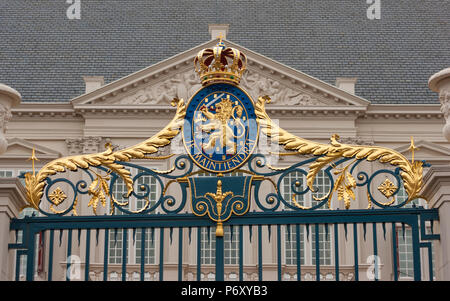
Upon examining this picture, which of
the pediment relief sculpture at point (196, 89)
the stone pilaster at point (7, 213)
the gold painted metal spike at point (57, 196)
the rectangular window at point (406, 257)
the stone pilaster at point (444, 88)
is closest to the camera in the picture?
the stone pilaster at point (7, 213)

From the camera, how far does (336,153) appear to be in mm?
10188

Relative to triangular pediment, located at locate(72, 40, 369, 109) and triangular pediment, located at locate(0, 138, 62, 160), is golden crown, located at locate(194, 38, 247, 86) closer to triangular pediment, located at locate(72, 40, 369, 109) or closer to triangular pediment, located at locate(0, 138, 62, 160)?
triangular pediment, located at locate(72, 40, 369, 109)

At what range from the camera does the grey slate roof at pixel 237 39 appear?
34.0m

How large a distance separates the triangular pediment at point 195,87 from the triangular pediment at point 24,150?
5.78ft

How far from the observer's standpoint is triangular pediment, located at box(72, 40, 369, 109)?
31453 mm

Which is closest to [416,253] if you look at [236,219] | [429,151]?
[236,219]

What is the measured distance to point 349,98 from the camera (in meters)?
31.4

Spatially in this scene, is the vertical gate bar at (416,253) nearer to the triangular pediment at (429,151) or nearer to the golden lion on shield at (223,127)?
the golden lion on shield at (223,127)

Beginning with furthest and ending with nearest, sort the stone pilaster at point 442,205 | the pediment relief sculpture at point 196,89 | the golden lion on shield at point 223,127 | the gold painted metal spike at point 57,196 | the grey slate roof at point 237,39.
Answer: the grey slate roof at point 237,39 → the pediment relief sculpture at point 196,89 → the golden lion on shield at point 223,127 → the gold painted metal spike at point 57,196 → the stone pilaster at point 442,205

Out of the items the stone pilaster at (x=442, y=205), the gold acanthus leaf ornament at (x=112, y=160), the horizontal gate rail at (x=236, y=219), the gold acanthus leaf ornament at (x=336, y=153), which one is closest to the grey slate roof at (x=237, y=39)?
the gold acanthus leaf ornament at (x=112, y=160)

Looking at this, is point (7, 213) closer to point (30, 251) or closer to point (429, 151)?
point (30, 251)

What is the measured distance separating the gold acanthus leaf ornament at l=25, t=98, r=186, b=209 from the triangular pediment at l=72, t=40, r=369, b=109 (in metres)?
21.1

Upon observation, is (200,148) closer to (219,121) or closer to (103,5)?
(219,121)

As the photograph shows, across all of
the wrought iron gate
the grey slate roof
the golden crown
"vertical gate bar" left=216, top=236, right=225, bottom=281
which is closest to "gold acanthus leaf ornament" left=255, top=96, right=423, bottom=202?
the wrought iron gate
